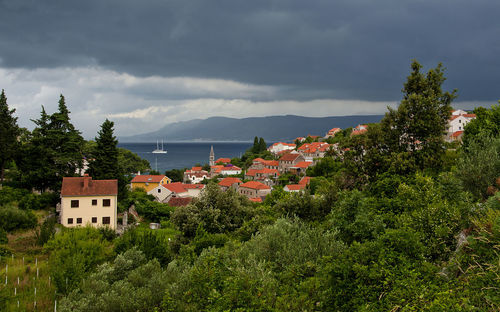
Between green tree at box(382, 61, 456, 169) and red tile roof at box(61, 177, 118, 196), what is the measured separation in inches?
986

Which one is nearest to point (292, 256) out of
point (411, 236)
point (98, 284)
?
point (411, 236)

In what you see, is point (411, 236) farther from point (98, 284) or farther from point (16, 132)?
point (16, 132)

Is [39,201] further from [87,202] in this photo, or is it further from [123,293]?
[123,293]

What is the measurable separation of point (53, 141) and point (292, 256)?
34.6 meters

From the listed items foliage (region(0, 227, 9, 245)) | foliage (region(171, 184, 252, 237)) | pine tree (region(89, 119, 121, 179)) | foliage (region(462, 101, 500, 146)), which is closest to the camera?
foliage (region(462, 101, 500, 146))

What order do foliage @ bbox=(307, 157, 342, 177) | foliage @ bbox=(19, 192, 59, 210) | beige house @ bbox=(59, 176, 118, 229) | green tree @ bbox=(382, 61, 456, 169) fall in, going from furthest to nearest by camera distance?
foliage @ bbox=(307, 157, 342, 177)
foliage @ bbox=(19, 192, 59, 210)
beige house @ bbox=(59, 176, 118, 229)
green tree @ bbox=(382, 61, 456, 169)

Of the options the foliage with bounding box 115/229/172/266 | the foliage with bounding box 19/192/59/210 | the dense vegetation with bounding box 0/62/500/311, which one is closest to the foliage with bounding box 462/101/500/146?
the dense vegetation with bounding box 0/62/500/311

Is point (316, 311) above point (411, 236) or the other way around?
the other way around

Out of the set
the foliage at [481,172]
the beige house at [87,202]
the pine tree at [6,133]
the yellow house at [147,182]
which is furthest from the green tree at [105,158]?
the foliage at [481,172]

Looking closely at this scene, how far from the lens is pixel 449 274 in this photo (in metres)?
6.30

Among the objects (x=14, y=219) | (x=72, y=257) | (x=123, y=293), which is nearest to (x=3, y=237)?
(x=14, y=219)

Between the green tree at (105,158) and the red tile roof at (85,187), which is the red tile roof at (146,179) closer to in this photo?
the green tree at (105,158)

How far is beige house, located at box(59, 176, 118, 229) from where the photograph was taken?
2767 cm

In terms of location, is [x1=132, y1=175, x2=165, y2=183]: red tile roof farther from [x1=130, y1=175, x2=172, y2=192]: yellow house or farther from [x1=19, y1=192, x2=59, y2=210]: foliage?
[x1=19, y1=192, x2=59, y2=210]: foliage
